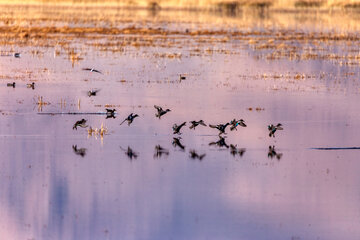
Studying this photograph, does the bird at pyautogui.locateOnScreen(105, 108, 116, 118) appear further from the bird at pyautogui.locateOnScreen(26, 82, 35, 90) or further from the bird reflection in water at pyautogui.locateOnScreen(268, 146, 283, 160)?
the bird at pyautogui.locateOnScreen(26, 82, 35, 90)

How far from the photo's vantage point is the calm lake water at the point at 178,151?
49.2 ft

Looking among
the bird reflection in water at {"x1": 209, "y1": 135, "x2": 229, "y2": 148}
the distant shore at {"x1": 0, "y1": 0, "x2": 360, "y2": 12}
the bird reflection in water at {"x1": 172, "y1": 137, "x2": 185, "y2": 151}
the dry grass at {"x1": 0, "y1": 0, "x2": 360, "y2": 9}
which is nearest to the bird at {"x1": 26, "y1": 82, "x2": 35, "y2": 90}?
the bird reflection in water at {"x1": 172, "y1": 137, "x2": 185, "y2": 151}

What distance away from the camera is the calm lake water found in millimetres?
14992

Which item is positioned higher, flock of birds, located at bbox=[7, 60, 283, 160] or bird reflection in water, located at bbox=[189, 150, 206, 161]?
flock of birds, located at bbox=[7, 60, 283, 160]

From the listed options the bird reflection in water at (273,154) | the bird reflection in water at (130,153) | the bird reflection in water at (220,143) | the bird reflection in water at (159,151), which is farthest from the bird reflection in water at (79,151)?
the bird reflection in water at (273,154)

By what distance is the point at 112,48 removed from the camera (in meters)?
46.7

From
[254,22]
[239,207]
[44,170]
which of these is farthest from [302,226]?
[254,22]

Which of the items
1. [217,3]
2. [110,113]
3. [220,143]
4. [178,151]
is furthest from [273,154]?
[217,3]

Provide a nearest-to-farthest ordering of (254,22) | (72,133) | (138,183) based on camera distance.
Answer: (138,183) → (72,133) → (254,22)

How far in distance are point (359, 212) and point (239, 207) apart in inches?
79.0

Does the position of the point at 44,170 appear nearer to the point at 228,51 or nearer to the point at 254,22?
the point at 228,51

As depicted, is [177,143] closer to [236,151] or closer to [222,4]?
[236,151]

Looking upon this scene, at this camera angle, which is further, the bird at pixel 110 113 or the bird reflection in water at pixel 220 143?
the bird at pixel 110 113

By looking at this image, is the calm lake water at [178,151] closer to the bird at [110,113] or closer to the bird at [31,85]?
the bird at [110,113]
